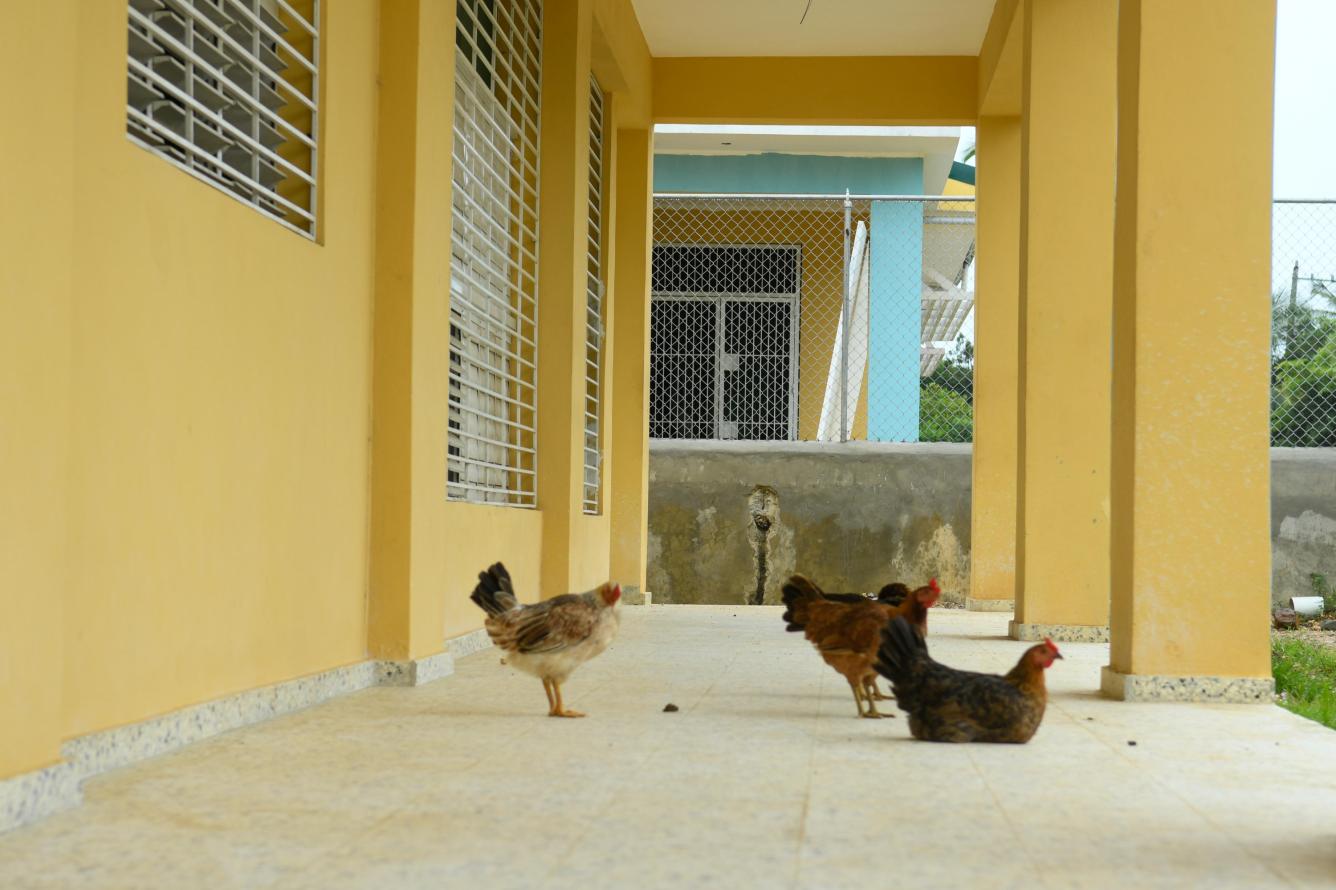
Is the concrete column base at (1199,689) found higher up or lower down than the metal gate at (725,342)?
lower down

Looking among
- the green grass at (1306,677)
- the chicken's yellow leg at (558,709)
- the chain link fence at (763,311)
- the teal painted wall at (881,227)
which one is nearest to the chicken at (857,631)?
the chicken's yellow leg at (558,709)

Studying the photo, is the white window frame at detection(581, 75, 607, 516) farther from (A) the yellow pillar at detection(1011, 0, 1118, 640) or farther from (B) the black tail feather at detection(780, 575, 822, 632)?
(B) the black tail feather at detection(780, 575, 822, 632)

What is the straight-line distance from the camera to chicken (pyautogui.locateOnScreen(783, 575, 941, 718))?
529 centimetres

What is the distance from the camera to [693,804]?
3.67 m

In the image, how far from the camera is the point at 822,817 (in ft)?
11.6

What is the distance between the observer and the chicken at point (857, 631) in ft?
17.3

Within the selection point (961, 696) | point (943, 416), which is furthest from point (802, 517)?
point (961, 696)

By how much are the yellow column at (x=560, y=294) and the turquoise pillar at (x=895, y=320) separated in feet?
22.4

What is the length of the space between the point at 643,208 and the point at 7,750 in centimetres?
1061

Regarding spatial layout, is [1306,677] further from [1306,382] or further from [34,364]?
[34,364]

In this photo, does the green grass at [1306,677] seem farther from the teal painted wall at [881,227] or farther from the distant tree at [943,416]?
the teal painted wall at [881,227]

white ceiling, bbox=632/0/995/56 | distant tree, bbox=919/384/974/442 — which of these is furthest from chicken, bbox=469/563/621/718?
distant tree, bbox=919/384/974/442

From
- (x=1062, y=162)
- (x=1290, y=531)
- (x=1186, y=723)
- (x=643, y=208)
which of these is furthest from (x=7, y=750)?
(x=1290, y=531)

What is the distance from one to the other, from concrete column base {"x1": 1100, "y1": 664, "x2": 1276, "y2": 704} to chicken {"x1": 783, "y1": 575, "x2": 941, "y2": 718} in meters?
1.10
